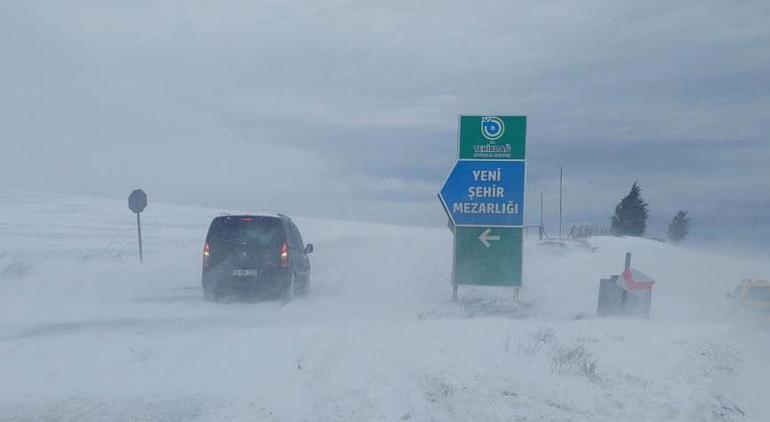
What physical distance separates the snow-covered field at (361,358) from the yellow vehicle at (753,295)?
0.34 metres

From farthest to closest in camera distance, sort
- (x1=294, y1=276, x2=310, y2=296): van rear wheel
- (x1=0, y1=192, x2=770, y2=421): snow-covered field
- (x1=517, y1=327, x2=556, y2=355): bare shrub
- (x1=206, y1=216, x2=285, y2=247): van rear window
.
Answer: (x1=294, y1=276, x2=310, y2=296): van rear wheel < (x1=206, y1=216, x2=285, y2=247): van rear window < (x1=517, y1=327, x2=556, y2=355): bare shrub < (x1=0, y1=192, x2=770, y2=421): snow-covered field

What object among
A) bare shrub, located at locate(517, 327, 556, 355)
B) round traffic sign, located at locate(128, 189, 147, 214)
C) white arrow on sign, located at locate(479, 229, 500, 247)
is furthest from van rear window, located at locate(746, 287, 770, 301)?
round traffic sign, located at locate(128, 189, 147, 214)

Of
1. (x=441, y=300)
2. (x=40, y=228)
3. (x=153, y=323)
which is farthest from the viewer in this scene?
(x=40, y=228)

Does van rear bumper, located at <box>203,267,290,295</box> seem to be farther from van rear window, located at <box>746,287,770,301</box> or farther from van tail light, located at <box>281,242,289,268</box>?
van rear window, located at <box>746,287,770,301</box>

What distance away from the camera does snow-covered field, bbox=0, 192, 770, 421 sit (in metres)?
9.06

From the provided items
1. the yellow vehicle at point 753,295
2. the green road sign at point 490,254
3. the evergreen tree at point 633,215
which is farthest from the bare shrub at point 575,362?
the evergreen tree at point 633,215

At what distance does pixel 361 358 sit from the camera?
11.1m

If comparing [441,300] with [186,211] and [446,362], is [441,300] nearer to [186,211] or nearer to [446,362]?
[446,362]

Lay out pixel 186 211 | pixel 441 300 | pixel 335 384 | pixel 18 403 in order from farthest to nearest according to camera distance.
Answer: pixel 186 211 < pixel 441 300 < pixel 335 384 < pixel 18 403

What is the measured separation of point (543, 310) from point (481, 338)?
325 inches

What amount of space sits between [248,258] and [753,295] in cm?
1216

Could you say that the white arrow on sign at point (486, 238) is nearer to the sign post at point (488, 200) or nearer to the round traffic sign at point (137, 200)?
the sign post at point (488, 200)

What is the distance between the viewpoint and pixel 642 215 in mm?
79625

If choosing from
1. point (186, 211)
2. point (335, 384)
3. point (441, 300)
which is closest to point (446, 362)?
point (335, 384)
